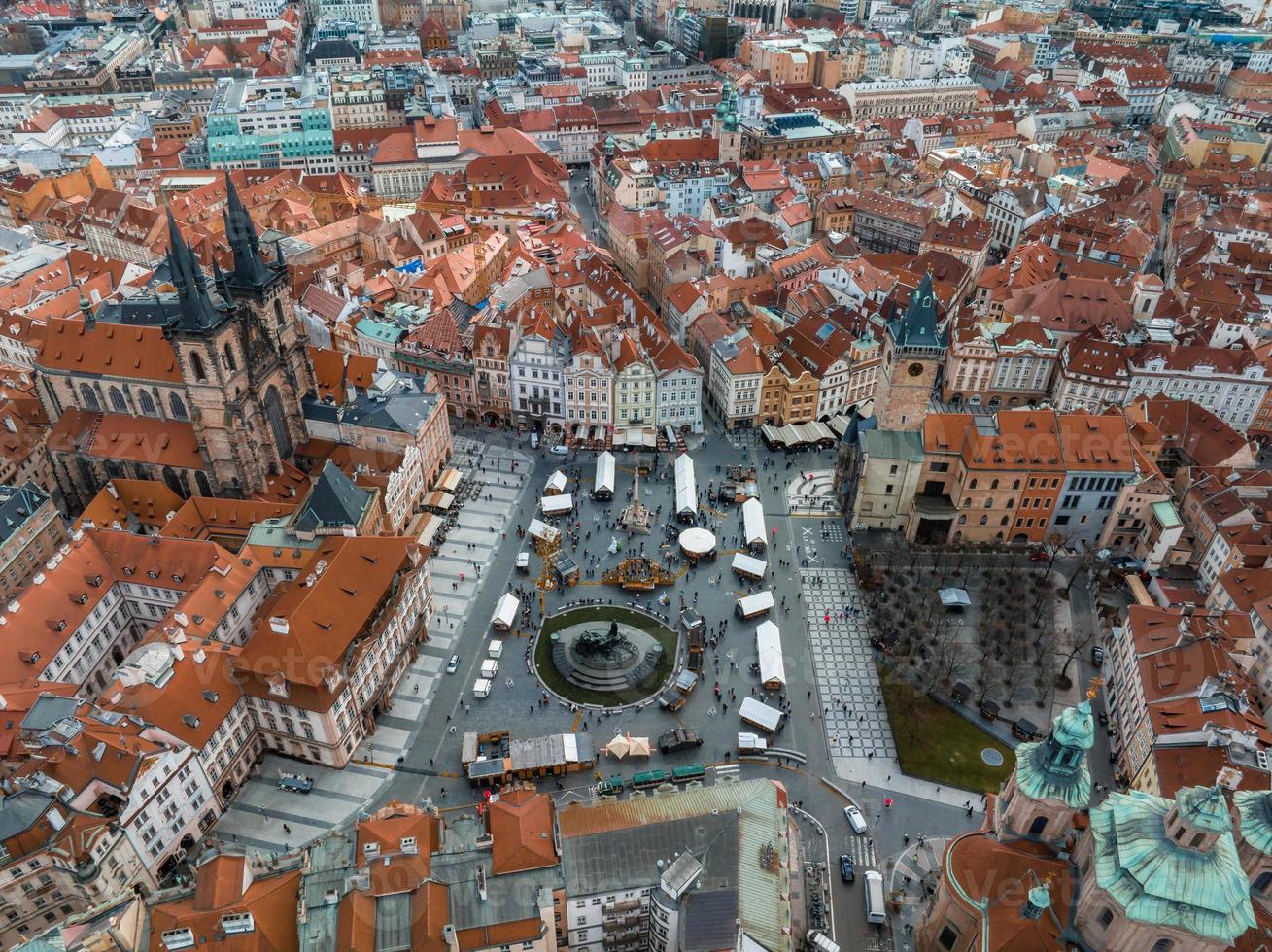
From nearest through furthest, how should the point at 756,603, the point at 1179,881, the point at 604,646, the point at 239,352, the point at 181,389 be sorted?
the point at 1179,881
the point at 604,646
the point at 756,603
the point at 239,352
the point at 181,389

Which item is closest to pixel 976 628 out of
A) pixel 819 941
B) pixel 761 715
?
pixel 761 715

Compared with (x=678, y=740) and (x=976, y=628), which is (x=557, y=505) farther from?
(x=976, y=628)

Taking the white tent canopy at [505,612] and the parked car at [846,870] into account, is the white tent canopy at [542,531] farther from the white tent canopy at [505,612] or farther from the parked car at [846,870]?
the parked car at [846,870]

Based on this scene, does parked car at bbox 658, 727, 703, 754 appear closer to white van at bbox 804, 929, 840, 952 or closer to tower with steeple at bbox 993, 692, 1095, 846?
white van at bbox 804, 929, 840, 952

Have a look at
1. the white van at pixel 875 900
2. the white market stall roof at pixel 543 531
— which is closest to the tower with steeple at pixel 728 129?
the white market stall roof at pixel 543 531

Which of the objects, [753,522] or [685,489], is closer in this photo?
[753,522]

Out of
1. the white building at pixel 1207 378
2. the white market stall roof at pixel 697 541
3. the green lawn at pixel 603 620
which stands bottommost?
the green lawn at pixel 603 620
